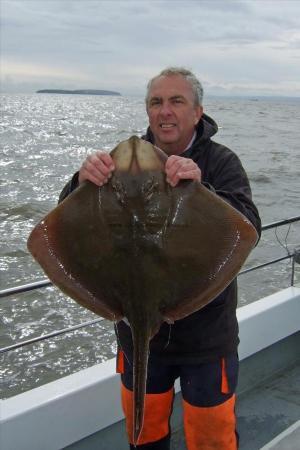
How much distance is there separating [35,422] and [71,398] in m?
0.24

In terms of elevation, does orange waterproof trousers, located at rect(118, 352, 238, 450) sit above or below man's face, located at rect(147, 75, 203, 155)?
below

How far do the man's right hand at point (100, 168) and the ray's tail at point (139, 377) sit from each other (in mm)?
623

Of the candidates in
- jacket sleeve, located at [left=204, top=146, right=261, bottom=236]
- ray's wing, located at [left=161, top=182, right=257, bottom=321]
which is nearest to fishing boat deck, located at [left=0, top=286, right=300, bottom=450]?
ray's wing, located at [left=161, top=182, right=257, bottom=321]

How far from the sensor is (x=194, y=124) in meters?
2.58

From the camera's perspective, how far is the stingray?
2.01 meters

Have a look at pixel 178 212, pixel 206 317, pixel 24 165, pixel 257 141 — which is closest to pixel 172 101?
pixel 178 212

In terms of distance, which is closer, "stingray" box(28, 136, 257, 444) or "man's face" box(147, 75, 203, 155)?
"stingray" box(28, 136, 257, 444)

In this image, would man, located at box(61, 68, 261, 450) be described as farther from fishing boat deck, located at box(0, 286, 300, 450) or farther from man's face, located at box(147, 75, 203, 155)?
fishing boat deck, located at box(0, 286, 300, 450)

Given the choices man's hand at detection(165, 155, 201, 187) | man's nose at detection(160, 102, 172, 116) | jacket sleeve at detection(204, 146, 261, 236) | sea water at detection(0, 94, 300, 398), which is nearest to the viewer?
man's hand at detection(165, 155, 201, 187)

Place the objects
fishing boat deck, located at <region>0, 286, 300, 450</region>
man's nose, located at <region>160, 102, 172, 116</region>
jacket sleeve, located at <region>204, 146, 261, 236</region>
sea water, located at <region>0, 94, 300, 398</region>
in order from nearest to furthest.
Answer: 1. jacket sleeve, located at <region>204, 146, 261, 236</region>
2. man's nose, located at <region>160, 102, 172, 116</region>
3. fishing boat deck, located at <region>0, 286, 300, 450</region>
4. sea water, located at <region>0, 94, 300, 398</region>

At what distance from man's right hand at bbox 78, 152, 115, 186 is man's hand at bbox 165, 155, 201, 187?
227mm

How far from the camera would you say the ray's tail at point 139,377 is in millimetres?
1972

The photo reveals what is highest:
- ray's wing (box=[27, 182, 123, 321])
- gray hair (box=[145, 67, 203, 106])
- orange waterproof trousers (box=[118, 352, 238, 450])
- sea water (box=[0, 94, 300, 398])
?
gray hair (box=[145, 67, 203, 106])

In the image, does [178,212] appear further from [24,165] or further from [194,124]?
[24,165]
